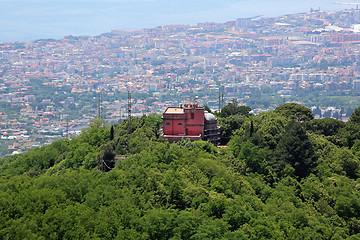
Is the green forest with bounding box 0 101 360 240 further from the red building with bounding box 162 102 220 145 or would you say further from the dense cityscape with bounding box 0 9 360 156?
the dense cityscape with bounding box 0 9 360 156

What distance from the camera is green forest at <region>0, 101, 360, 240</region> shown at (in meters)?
21.0

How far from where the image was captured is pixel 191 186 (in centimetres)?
2442

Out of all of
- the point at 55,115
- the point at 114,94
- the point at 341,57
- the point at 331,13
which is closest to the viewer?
the point at 55,115

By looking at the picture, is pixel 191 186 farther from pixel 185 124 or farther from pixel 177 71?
pixel 177 71

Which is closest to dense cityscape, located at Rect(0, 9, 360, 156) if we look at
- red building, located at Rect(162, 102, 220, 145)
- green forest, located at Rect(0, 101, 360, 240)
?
green forest, located at Rect(0, 101, 360, 240)

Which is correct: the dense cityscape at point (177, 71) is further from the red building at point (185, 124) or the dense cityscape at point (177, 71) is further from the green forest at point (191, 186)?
the red building at point (185, 124)

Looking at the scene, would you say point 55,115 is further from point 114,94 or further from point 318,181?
point 318,181

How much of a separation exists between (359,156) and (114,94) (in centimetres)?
9254

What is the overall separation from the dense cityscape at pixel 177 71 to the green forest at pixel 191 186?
47.9 meters

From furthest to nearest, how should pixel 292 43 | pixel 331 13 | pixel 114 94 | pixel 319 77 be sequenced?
pixel 331 13 → pixel 292 43 → pixel 319 77 → pixel 114 94

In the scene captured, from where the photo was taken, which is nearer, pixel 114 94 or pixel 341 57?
pixel 114 94

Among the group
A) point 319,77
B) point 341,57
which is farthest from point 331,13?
point 319,77

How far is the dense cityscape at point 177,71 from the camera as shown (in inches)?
4085

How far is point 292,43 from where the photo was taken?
168375 millimetres
